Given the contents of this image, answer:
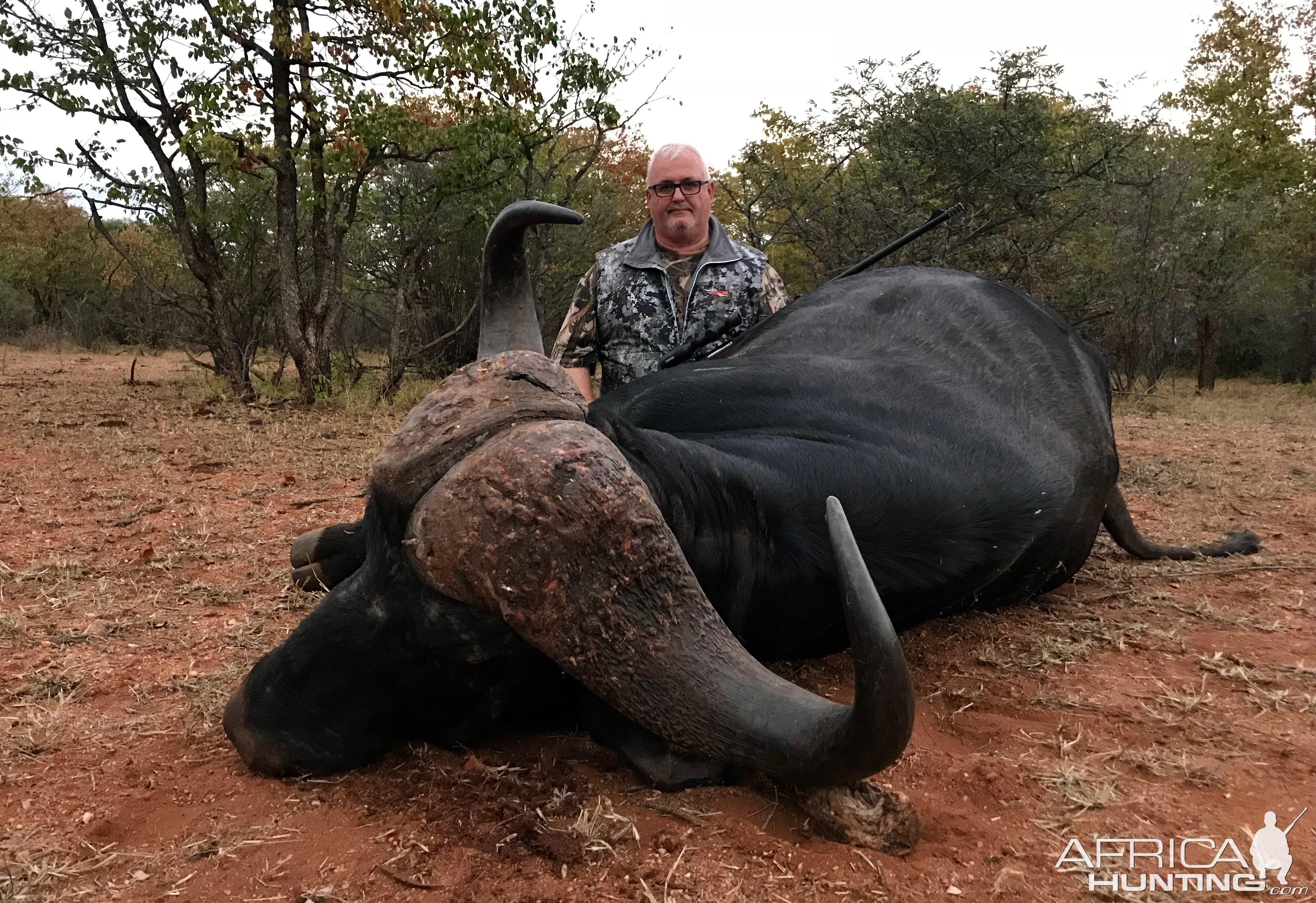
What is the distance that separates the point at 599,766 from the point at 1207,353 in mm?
17931

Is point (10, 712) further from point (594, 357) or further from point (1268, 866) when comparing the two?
point (594, 357)

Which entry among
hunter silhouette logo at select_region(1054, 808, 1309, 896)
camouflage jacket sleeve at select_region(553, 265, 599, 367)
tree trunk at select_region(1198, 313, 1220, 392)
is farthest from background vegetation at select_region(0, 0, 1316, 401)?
hunter silhouette logo at select_region(1054, 808, 1309, 896)

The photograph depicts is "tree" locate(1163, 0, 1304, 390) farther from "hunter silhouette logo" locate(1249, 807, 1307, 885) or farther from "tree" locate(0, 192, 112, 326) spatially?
"tree" locate(0, 192, 112, 326)

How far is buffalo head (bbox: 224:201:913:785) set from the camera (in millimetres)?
1457

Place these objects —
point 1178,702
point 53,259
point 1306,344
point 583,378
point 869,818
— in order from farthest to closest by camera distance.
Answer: point 53,259 < point 1306,344 < point 583,378 < point 1178,702 < point 869,818

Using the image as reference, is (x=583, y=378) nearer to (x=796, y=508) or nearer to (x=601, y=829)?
(x=796, y=508)

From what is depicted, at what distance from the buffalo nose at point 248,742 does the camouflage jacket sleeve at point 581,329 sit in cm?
307

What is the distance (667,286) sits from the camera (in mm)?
4730

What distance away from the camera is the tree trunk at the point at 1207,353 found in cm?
1659

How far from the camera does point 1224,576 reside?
371 cm

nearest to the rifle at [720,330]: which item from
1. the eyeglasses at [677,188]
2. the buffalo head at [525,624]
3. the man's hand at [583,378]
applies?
the man's hand at [583,378]

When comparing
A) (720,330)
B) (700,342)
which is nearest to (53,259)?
(720,330)

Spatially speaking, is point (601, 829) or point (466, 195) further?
point (466, 195)

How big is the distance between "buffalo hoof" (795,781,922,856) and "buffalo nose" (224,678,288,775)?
1.09 m
